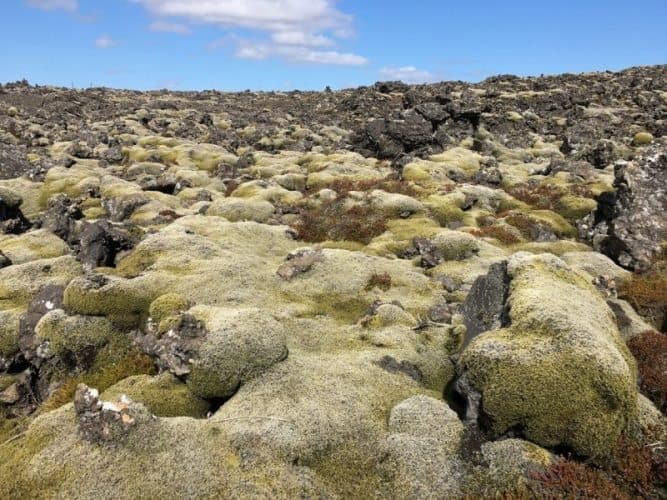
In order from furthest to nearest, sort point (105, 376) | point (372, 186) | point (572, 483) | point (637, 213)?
point (372, 186) < point (637, 213) < point (105, 376) < point (572, 483)

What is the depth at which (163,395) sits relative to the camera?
51.7ft

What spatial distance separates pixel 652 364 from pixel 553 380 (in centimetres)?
652

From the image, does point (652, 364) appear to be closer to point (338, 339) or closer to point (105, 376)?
point (338, 339)

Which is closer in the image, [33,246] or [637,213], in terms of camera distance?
[637,213]

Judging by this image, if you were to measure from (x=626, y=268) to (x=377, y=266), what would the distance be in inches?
551

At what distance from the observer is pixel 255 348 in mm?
16312

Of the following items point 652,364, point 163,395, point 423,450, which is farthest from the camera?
point 652,364

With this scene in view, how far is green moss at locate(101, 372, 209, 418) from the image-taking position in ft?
50.4

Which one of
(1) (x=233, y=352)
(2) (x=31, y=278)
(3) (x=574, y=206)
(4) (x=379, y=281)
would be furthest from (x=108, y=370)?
(3) (x=574, y=206)

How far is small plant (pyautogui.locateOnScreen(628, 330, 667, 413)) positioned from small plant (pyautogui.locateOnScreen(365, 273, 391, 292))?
10169 mm

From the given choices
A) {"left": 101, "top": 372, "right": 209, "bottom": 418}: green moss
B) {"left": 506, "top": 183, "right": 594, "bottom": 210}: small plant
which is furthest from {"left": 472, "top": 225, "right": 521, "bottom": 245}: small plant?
{"left": 101, "top": 372, "right": 209, "bottom": 418}: green moss

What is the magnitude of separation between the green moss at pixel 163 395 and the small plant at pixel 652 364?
46.0 feet

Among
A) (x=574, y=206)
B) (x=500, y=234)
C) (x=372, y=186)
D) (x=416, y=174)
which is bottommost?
(x=500, y=234)

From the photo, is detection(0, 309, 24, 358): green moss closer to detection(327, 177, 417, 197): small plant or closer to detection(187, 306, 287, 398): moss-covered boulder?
detection(187, 306, 287, 398): moss-covered boulder
